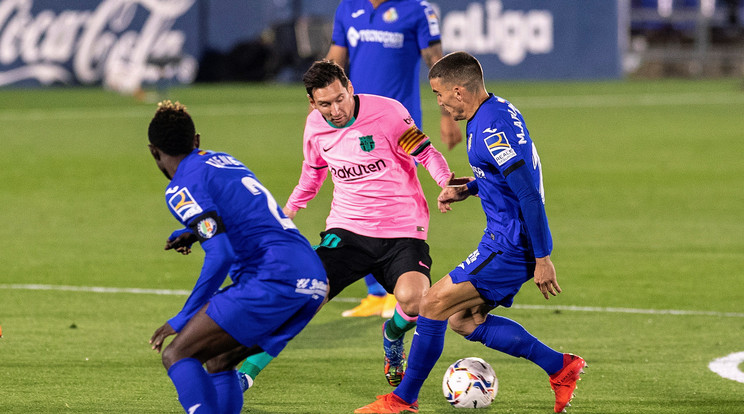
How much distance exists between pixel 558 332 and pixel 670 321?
0.88 m

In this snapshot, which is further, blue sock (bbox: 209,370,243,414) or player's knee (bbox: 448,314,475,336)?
player's knee (bbox: 448,314,475,336)

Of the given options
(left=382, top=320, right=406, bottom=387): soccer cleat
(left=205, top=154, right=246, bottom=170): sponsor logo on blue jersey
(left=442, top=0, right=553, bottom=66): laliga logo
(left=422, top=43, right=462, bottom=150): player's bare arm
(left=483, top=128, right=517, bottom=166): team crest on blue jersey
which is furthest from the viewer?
(left=442, top=0, right=553, bottom=66): laliga logo

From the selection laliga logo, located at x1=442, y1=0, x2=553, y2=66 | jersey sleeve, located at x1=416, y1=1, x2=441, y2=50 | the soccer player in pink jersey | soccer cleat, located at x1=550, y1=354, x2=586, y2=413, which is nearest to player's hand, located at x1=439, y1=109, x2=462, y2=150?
jersey sleeve, located at x1=416, y1=1, x2=441, y2=50

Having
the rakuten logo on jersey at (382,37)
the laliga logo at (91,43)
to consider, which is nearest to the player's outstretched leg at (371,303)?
the rakuten logo on jersey at (382,37)

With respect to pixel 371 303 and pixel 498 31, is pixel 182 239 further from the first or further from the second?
pixel 498 31

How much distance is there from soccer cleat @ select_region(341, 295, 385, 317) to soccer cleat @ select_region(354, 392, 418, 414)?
236 centimetres

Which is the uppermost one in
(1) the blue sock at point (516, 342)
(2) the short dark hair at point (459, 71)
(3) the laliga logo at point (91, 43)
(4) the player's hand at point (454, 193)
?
(2) the short dark hair at point (459, 71)

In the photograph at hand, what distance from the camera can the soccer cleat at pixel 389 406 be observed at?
5453 millimetres

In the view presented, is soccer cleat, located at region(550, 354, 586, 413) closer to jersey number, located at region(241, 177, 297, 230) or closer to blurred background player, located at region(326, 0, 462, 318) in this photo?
jersey number, located at region(241, 177, 297, 230)

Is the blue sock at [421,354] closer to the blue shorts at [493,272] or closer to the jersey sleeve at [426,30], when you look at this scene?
the blue shorts at [493,272]

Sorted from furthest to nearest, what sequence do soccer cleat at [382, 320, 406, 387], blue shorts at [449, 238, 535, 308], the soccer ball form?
soccer cleat at [382, 320, 406, 387], the soccer ball, blue shorts at [449, 238, 535, 308]

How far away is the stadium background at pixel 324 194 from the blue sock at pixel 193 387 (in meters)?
1.09

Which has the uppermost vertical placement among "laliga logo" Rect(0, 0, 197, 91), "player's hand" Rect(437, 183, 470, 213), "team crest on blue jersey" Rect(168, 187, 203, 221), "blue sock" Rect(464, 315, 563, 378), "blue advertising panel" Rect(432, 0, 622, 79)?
"team crest on blue jersey" Rect(168, 187, 203, 221)

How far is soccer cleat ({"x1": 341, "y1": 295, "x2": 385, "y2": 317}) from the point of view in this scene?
7.88 meters
